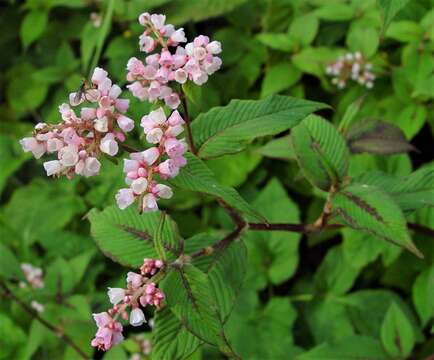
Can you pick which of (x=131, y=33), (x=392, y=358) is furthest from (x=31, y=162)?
(x=392, y=358)

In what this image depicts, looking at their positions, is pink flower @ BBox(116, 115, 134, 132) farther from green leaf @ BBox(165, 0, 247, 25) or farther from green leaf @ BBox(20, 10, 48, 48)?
green leaf @ BBox(20, 10, 48, 48)

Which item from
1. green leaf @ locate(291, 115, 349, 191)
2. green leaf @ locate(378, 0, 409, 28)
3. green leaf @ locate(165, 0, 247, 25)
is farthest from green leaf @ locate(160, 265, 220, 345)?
green leaf @ locate(165, 0, 247, 25)

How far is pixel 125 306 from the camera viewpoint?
3.02 feet

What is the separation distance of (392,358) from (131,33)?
144 centimetres

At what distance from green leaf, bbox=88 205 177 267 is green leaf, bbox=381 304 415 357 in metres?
0.72

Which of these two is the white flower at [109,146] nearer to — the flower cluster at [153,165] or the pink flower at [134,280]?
the flower cluster at [153,165]

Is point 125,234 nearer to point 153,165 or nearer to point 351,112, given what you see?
point 153,165

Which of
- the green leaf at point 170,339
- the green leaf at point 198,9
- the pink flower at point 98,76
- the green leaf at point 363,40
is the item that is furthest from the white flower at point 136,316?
the green leaf at point 198,9

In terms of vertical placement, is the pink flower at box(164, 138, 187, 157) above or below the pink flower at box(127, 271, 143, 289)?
above

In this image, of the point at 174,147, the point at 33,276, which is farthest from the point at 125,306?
the point at 33,276

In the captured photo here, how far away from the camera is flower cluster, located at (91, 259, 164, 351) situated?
914 millimetres

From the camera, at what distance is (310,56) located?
2061 mm

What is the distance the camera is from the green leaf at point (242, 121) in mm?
1076

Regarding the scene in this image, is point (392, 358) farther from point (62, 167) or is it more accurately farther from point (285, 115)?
point (62, 167)
